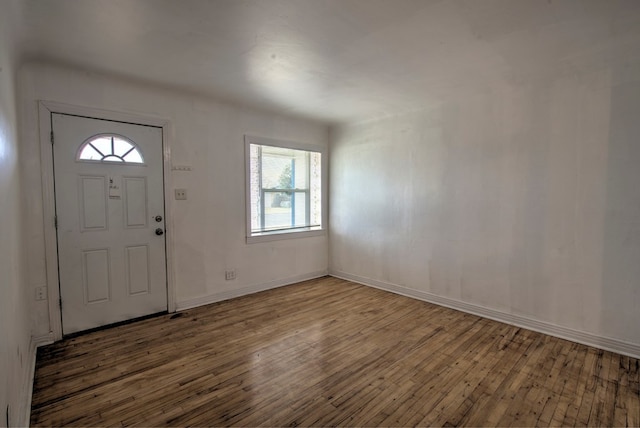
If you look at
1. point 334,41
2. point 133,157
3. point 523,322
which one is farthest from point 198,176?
point 523,322

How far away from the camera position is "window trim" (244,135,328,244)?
4.13 m

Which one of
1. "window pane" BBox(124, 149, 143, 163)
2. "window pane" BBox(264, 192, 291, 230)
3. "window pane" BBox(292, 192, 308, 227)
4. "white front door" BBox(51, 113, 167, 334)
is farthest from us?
"window pane" BBox(292, 192, 308, 227)

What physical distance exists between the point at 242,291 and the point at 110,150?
2.24 metres

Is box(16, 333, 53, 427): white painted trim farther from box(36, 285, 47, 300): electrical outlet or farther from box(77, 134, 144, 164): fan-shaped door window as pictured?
box(77, 134, 144, 164): fan-shaped door window

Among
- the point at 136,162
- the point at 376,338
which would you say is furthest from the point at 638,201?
the point at 136,162

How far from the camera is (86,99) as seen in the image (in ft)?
9.68

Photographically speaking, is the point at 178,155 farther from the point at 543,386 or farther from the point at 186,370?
the point at 543,386

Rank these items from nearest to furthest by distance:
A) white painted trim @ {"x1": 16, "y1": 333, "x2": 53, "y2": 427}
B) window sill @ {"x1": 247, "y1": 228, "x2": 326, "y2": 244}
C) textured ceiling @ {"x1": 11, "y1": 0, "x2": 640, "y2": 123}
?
white painted trim @ {"x1": 16, "y1": 333, "x2": 53, "y2": 427} → textured ceiling @ {"x1": 11, "y1": 0, "x2": 640, "y2": 123} → window sill @ {"x1": 247, "y1": 228, "x2": 326, "y2": 244}

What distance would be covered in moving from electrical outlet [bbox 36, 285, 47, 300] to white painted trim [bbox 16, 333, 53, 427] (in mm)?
334

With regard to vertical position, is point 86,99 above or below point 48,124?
above

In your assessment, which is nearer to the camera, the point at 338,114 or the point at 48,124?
the point at 48,124

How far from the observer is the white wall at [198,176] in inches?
108

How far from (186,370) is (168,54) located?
2499mm

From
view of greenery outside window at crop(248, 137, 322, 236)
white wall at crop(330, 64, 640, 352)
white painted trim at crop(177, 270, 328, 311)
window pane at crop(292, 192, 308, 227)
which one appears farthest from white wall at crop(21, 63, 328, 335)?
white wall at crop(330, 64, 640, 352)
